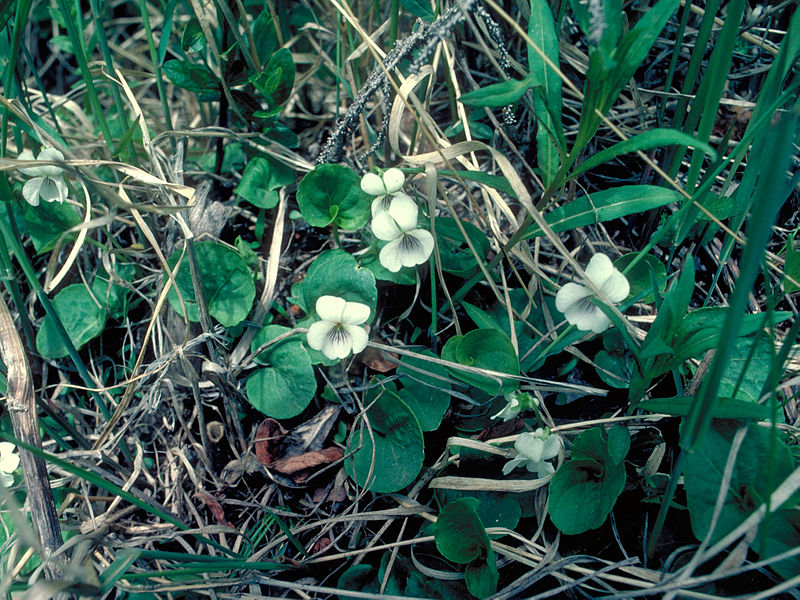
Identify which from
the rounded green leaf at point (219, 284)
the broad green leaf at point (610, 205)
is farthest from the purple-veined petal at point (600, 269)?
the rounded green leaf at point (219, 284)

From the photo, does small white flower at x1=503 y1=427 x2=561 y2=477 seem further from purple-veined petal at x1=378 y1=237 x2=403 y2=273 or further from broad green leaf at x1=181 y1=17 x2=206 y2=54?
broad green leaf at x1=181 y1=17 x2=206 y2=54

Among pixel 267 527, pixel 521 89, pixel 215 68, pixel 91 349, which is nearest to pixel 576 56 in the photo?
pixel 521 89

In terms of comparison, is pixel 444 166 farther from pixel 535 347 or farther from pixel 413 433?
pixel 413 433

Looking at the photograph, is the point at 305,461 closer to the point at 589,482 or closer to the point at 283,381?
the point at 283,381

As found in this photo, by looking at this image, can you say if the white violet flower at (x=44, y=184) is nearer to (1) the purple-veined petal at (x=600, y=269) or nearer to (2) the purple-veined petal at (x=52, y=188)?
(2) the purple-veined petal at (x=52, y=188)

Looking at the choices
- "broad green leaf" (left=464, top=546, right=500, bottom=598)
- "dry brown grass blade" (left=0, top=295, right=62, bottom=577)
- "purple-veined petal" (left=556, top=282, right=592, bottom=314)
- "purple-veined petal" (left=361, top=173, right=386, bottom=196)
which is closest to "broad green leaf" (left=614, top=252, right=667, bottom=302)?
"purple-veined petal" (left=556, top=282, right=592, bottom=314)
